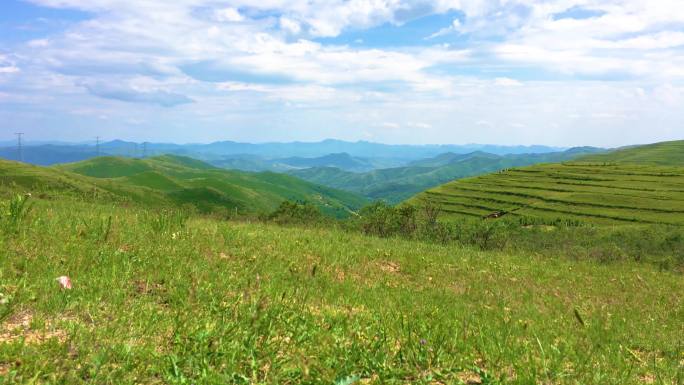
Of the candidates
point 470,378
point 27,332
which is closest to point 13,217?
point 27,332

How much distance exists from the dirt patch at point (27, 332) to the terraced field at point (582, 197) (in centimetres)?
14119

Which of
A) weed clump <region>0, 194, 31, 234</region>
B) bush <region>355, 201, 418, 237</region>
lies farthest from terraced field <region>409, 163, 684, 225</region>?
weed clump <region>0, 194, 31, 234</region>

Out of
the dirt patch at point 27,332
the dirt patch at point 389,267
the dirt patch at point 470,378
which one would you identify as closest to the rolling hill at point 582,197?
the dirt patch at point 389,267

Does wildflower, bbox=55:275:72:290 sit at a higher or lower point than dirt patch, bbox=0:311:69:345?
higher

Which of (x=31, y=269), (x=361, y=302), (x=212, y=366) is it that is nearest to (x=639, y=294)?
(x=361, y=302)

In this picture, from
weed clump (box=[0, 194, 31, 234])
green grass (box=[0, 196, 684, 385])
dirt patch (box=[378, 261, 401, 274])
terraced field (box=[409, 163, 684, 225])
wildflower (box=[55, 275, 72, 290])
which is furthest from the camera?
terraced field (box=[409, 163, 684, 225])

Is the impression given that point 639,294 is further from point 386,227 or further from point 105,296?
point 386,227

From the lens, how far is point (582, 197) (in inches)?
6024

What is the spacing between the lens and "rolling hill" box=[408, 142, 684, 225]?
432ft

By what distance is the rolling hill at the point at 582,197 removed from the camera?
432 ft

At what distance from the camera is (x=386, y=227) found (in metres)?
61.8

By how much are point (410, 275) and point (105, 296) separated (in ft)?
27.7

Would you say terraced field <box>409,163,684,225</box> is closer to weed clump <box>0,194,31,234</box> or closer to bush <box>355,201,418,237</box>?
bush <box>355,201,418,237</box>

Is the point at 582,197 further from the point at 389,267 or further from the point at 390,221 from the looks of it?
the point at 389,267
